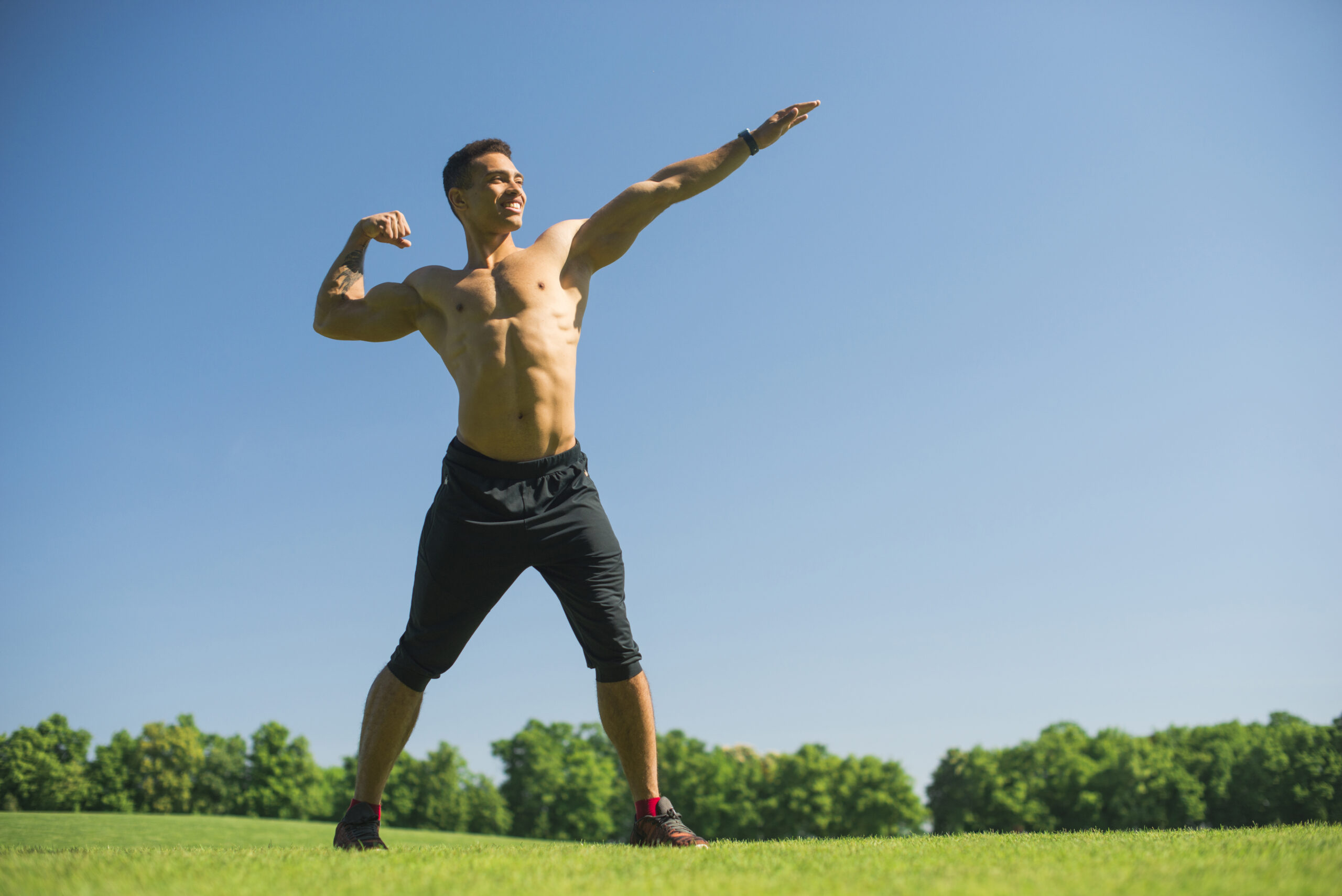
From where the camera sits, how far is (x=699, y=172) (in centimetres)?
489

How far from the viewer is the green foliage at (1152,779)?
152ft

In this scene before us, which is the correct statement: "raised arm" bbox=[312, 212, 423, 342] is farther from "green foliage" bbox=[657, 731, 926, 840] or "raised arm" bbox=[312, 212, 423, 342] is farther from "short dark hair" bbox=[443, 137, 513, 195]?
"green foliage" bbox=[657, 731, 926, 840]

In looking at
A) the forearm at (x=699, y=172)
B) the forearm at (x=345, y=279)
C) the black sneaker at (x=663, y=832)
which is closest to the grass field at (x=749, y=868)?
the black sneaker at (x=663, y=832)

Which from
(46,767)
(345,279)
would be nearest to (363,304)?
(345,279)

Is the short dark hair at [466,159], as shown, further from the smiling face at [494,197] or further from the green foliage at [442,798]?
the green foliage at [442,798]

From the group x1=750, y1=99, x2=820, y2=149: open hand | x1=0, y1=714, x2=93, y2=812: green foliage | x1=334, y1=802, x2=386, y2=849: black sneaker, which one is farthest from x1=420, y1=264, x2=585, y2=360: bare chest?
x1=0, y1=714, x2=93, y2=812: green foliage

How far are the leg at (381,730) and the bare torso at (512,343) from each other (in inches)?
50.5

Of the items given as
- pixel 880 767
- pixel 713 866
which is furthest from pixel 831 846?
pixel 880 767

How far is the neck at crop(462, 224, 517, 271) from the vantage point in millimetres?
4816

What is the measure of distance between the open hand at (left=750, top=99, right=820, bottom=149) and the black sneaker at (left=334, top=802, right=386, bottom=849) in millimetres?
4176

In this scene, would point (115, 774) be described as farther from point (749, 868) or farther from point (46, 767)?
point (749, 868)

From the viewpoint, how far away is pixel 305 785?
2167 inches

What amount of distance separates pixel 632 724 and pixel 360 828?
1389 mm

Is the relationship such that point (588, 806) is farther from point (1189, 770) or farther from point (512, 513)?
point (512, 513)
